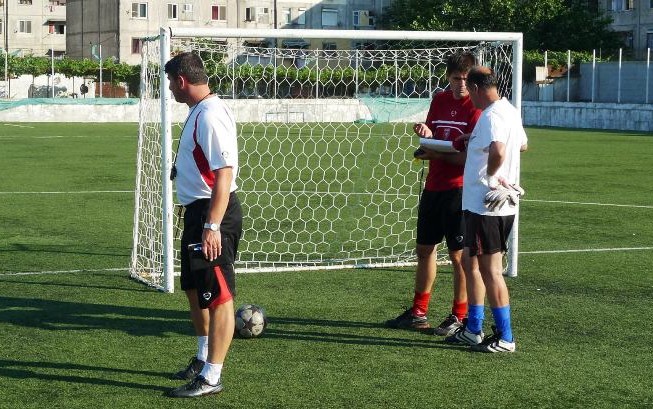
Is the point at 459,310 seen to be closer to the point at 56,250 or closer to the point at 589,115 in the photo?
the point at 56,250

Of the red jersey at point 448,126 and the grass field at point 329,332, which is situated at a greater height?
the red jersey at point 448,126

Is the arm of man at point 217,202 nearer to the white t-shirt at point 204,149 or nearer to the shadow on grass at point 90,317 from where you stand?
the white t-shirt at point 204,149

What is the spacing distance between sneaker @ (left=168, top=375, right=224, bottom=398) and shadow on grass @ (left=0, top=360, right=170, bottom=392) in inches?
8.4

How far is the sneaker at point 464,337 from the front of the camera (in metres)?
7.52

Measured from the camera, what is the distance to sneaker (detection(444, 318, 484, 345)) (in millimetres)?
7520

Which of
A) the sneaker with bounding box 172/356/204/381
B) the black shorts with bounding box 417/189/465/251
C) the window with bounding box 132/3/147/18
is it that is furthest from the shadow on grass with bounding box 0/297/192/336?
the window with bounding box 132/3/147/18

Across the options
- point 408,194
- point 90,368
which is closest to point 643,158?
point 408,194

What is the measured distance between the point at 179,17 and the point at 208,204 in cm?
7277

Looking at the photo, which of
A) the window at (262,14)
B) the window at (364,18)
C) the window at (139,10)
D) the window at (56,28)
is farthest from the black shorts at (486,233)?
the window at (56,28)

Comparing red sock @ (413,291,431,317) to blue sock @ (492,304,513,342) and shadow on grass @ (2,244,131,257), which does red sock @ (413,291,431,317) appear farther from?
shadow on grass @ (2,244,131,257)

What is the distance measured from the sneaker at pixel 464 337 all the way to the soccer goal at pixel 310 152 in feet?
4.97

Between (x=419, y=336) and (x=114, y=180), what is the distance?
42.7 feet

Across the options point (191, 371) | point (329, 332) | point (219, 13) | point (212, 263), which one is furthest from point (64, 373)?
point (219, 13)

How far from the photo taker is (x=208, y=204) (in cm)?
625
